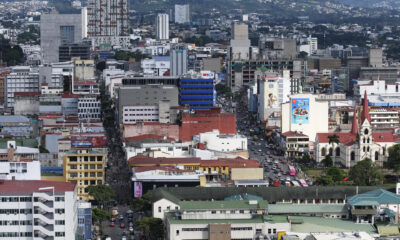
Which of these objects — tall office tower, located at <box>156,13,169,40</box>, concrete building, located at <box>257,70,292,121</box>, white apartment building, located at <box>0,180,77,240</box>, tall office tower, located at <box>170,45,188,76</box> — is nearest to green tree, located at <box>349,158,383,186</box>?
white apartment building, located at <box>0,180,77,240</box>

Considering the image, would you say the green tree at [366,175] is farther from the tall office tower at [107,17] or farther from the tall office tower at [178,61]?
the tall office tower at [107,17]

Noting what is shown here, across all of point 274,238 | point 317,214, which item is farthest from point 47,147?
point 274,238

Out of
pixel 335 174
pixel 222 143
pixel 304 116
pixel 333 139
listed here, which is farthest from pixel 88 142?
pixel 304 116

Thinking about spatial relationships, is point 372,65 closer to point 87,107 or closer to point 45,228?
point 87,107

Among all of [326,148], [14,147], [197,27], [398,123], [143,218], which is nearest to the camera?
[143,218]

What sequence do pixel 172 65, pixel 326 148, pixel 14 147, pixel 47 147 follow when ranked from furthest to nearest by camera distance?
pixel 172 65
pixel 326 148
pixel 47 147
pixel 14 147

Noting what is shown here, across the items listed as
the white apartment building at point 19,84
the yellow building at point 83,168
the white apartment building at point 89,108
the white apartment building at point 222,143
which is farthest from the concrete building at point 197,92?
the yellow building at point 83,168

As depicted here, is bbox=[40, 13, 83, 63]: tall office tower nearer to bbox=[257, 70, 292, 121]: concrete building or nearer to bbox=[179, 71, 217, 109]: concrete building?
bbox=[257, 70, 292, 121]: concrete building
